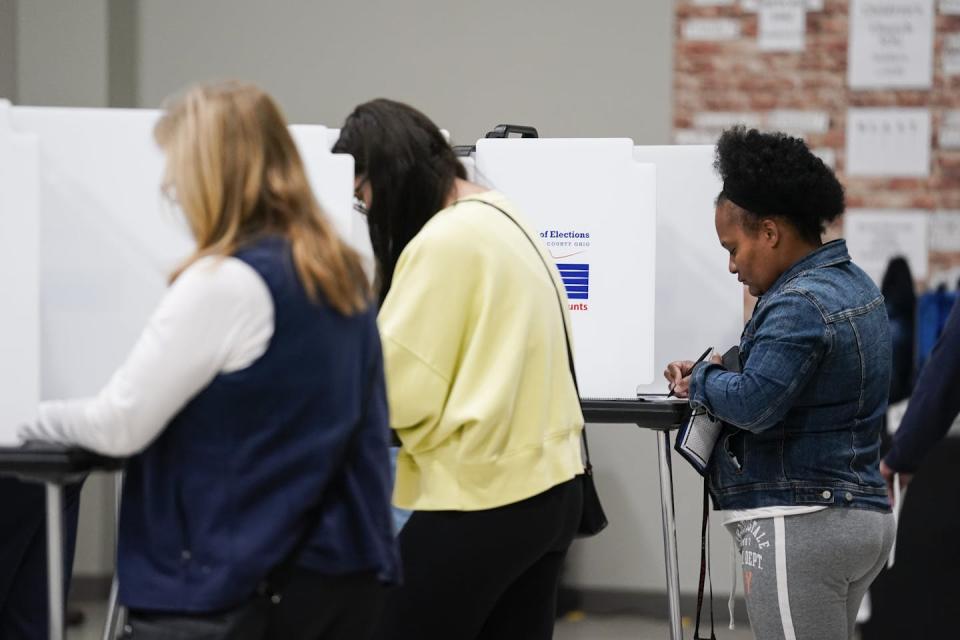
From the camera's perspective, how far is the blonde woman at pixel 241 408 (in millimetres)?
1263

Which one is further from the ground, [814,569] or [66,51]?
[66,51]

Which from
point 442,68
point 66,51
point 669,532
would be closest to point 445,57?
point 442,68

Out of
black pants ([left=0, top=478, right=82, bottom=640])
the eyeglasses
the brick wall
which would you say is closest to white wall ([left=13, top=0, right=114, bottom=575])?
the brick wall

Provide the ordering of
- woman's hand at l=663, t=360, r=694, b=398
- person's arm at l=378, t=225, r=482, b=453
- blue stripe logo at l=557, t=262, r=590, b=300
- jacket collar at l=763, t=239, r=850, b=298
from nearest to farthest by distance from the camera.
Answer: person's arm at l=378, t=225, r=482, b=453 < jacket collar at l=763, t=239, r=850, b=298 < woman's hand at l=663, t=360, r=694, b=398 < blue stripe logo at l=557, t=262, r=590, b=300

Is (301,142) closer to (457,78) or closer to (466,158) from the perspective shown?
(466,158)

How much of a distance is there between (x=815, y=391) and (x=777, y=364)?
9cm

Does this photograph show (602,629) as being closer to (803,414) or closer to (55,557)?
(803,414)

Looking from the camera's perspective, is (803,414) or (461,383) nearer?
(461,383)

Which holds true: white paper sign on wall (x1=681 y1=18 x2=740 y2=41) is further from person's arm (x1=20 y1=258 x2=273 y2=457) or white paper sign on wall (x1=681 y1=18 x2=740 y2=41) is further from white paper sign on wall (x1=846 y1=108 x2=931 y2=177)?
person's arm (x1=20 y1=258 x2=273 y2=457)

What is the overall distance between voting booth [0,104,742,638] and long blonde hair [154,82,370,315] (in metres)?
0.18

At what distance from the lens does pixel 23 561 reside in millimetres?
2092

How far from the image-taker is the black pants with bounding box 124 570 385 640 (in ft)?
4.25

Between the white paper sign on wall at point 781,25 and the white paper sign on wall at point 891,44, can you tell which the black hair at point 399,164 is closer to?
the white paper sign on wall at point 781,25

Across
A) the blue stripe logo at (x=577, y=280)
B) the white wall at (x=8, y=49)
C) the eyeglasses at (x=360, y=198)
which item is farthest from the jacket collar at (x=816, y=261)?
the white wall at (x=8, y=49)
